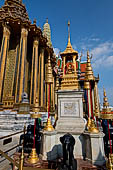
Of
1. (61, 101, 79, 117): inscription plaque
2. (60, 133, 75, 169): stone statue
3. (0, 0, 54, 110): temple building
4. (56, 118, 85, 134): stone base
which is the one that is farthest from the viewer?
(0, 0, 54, 110): temple building

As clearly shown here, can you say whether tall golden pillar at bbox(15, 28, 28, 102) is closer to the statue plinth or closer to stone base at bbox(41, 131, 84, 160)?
the statue plinth

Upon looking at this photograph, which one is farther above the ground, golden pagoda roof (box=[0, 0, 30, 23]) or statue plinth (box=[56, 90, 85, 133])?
golden pagoda roof (box=[0, 0, 30, 23])

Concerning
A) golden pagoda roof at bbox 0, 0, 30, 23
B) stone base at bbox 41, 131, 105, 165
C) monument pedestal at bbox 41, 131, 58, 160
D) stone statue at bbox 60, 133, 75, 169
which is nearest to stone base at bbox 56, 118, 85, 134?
stone base at bbox 41, 131, 105, 165

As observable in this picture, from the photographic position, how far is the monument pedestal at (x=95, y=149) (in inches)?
125

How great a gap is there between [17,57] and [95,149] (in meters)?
16.2

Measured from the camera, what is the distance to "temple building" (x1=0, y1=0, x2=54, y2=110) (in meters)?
14.7

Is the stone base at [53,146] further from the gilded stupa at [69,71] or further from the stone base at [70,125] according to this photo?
the gilded stupa at [69,71]

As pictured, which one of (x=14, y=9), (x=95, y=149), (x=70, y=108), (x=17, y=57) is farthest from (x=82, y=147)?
(x=14, y=9)

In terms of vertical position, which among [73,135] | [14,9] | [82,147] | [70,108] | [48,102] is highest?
[14,9]

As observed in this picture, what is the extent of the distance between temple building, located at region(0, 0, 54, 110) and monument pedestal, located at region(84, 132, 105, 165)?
1199cm

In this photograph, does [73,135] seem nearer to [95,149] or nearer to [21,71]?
[95,149]

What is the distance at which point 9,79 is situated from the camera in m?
16.9

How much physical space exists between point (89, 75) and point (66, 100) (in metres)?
1.51

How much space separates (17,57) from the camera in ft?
53.4
